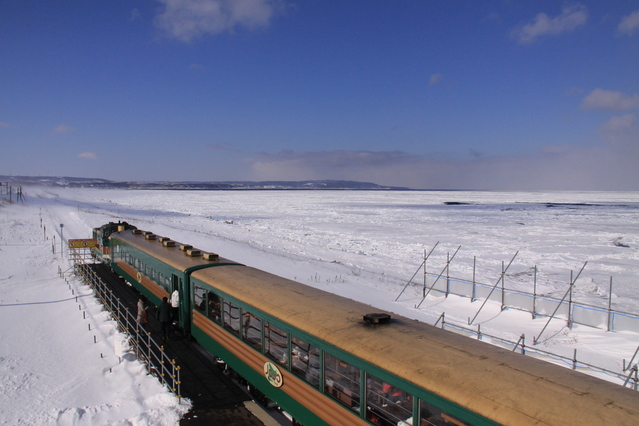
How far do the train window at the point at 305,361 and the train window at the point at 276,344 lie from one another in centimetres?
28

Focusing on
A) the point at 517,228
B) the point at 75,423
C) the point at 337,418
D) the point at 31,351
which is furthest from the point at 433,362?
the point at 517,228

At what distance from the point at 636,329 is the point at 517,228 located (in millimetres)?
34264

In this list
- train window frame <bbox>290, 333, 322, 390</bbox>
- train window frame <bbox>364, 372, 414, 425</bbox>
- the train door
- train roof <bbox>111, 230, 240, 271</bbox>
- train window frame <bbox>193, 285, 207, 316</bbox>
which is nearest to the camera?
train window frame <bbox>364, 372, 414, 425</bbox>

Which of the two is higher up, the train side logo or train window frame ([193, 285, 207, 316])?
train window frame ([193, 285, 207, 316])

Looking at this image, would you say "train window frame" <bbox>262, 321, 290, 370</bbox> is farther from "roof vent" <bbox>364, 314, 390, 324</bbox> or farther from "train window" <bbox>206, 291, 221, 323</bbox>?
"train window" <bbox>206, 291, 221, 323</bbox>

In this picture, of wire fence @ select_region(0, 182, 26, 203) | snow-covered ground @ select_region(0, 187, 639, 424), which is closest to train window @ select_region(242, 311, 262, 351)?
snow-covered ground @ select_region(0, 187, 639, 424)

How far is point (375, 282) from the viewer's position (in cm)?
2375

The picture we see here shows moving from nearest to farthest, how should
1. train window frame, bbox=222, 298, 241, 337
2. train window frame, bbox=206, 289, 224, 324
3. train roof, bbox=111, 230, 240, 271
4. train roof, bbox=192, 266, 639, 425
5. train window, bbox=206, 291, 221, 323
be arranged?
train roof, bbox=192, 266, 639, 425 < train window frame, bbox=222, 298, 241, 337 < train window frame, bbox=206, 289, 224, 324 < train window, bbox=206, 291, 221, 323 < train roof, bbox=111, 230, 240, 271

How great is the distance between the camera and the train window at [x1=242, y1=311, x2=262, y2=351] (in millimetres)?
9016

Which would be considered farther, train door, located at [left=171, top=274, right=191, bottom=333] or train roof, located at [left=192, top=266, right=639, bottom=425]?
train door, located at [left=171, top=274, right=191, bottom=333]

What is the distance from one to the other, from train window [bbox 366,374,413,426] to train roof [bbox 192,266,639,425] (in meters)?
0.32

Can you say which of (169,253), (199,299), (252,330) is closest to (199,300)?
(199,299)

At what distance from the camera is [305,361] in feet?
24.8

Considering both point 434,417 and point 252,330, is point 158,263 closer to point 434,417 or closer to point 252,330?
point 252,330
